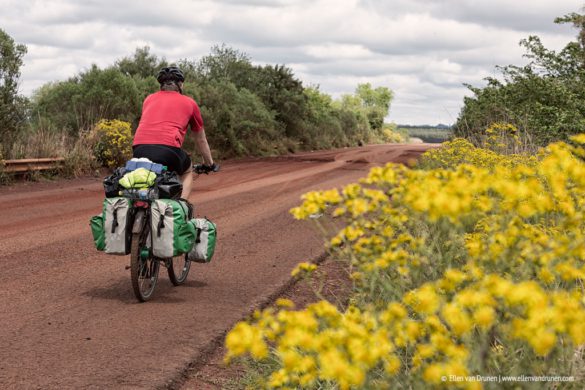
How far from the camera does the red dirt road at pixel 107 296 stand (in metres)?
4.50

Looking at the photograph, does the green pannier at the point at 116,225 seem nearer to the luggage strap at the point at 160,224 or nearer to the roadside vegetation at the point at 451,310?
the luggage strap at the point at 160,224

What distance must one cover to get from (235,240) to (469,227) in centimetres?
352

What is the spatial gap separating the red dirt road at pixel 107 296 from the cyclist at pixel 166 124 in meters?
1.33

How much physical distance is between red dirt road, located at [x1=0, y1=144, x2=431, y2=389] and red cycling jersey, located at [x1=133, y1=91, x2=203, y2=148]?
149 cm

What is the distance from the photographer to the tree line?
15523 mm

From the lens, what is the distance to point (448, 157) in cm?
1135

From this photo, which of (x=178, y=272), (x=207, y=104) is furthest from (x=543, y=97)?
(x=207, y=104)

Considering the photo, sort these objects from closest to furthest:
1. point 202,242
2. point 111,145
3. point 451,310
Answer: point 451,310, point 202,242, point 111,145

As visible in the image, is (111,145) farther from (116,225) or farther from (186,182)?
(116,225)

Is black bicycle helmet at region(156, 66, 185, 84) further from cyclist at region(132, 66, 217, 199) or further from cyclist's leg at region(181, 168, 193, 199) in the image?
cyclist's leg at region(181, 168, 193, 199)

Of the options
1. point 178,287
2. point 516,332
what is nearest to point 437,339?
point 516,332

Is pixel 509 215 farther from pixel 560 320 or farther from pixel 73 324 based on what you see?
pixel 73 324

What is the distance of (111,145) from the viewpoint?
17000mm

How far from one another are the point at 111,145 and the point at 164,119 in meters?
11.3
